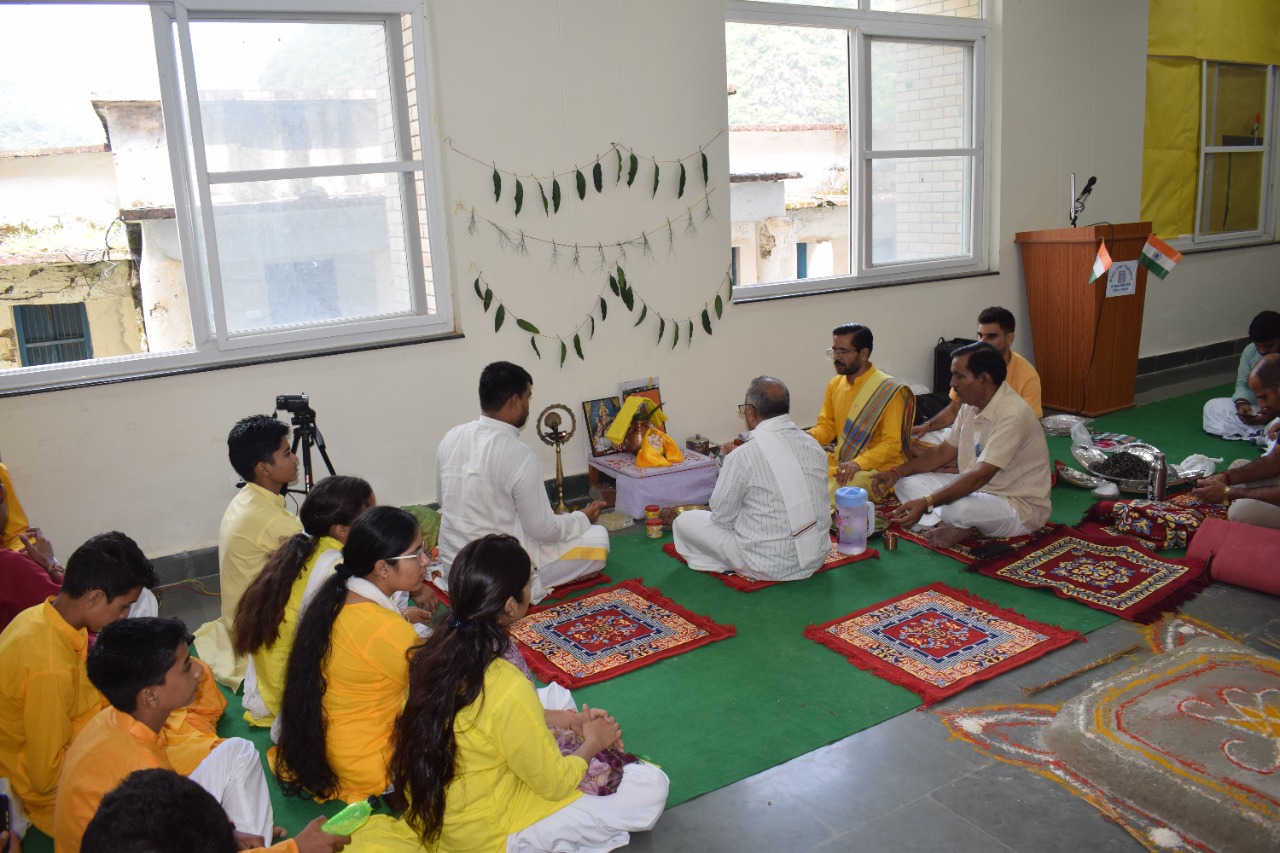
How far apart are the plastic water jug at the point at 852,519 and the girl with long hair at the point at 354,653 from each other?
8.37ft

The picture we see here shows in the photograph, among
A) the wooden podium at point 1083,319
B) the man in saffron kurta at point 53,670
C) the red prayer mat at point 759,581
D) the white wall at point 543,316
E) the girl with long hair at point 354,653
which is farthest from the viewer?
the wooden podium at point 1083,319

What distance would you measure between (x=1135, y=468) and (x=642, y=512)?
109 inches

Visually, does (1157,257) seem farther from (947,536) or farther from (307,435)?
(307,435)

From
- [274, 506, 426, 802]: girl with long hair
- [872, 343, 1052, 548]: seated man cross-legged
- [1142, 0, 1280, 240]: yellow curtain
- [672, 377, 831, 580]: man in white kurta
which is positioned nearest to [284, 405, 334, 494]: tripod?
[672, 377, 831, 580]: man in white kurta

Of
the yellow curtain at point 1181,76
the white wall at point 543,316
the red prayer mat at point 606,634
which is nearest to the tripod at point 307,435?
the white wall at point 543,316

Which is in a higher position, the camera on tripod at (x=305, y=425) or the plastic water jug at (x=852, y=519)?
the camera on tripod at (x=305, y=425)

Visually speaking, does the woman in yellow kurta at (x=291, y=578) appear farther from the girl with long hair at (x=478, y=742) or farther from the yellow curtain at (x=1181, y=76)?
the yellow curtain at (x=1181, y=76)

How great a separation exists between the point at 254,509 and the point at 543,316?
2.46 meters

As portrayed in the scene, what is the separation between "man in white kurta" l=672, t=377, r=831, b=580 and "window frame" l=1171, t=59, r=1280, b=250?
611 cm

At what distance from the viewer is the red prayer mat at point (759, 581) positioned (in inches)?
176

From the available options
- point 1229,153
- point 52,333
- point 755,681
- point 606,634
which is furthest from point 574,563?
point 1229,153

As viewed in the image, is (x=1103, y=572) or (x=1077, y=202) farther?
(x=1077, y=202)

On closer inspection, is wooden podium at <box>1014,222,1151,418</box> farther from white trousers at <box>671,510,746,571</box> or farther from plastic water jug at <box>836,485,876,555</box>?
white trousers at <box>671,510,746,571</box>

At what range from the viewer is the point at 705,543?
183 inches
